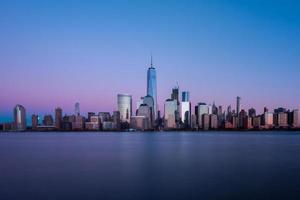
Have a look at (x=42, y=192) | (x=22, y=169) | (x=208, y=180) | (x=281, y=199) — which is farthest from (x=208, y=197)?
(x=22, y=169)

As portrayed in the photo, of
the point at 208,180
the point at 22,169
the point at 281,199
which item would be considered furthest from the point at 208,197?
the point at 22,169

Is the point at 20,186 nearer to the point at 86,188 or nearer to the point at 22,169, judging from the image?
the point at 86,188

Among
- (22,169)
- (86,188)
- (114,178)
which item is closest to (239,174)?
(114,178)

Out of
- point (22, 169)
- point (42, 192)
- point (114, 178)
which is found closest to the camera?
point (42, 192)

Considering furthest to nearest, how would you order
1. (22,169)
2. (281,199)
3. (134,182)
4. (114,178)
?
(22,169)
(114,178)
(134,182)
(281,199)

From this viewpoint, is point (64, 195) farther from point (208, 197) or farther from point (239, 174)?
point (239, 174)

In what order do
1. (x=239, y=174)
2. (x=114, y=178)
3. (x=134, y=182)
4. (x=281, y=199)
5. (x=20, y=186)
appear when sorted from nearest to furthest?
(x=281, y=199) < (x=20, y=186) < (x=134, y=182) < (x=114, y=178) < (x=239, y=174)

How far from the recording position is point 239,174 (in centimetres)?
3694

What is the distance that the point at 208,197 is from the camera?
26047 mm

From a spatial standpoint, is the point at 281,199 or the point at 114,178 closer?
the point at 281,199

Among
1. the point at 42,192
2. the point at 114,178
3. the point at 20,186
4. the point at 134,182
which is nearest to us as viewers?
the point at 42,192

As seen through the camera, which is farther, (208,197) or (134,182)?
(134,182)

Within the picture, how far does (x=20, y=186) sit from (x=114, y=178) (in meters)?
9.14

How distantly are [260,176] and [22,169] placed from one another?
2853 centimetres
